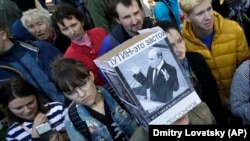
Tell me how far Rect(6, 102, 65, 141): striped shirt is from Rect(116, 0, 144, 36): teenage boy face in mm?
680

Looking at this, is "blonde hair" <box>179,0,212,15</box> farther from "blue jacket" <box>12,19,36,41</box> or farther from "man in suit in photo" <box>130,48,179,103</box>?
"blue jacket" <box>12,19,36,41</box>

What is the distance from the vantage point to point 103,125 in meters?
1.70

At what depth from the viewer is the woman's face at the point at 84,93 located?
5.37 feet

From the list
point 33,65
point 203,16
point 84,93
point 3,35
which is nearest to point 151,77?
point 84,93

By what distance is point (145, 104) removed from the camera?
3.59 ft

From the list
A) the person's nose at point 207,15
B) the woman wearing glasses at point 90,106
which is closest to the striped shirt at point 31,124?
the woman wearing glasses at point 90,106

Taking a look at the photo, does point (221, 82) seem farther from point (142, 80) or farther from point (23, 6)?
point (23, 6)

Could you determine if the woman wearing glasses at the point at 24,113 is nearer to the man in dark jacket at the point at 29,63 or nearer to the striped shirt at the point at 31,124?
the striped shirt at the point at 31,124

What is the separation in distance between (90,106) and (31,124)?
0.51 metres

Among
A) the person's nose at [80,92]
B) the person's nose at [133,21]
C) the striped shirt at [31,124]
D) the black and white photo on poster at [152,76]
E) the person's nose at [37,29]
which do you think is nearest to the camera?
the black and white photo on poster at [152,76]

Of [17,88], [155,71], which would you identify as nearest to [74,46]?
[17,88]

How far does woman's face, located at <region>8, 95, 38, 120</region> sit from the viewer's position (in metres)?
1.97

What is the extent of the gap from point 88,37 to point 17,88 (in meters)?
0.74

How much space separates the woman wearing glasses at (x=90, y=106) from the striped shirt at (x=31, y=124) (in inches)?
11.7
